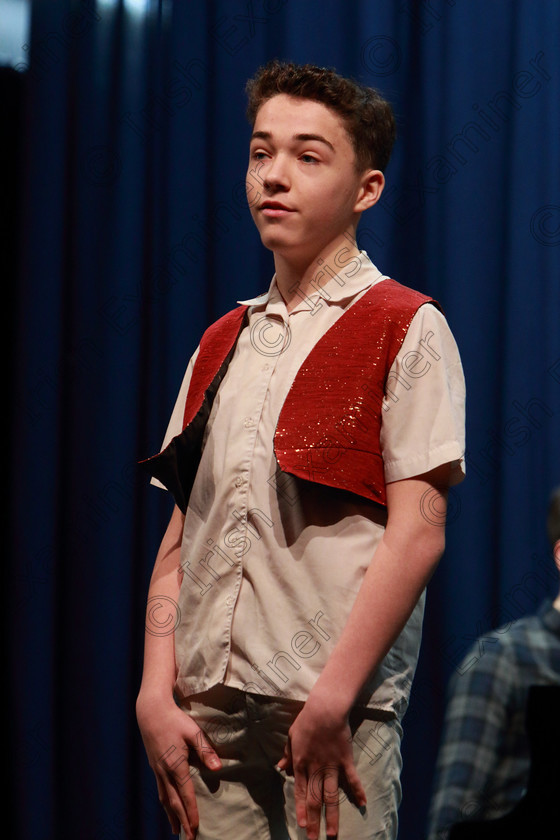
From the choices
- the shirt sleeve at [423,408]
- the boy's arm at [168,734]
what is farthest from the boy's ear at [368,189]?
the boy's arm at [168,734]

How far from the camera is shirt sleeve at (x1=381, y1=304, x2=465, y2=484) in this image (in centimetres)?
112

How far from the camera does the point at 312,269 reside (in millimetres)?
1318

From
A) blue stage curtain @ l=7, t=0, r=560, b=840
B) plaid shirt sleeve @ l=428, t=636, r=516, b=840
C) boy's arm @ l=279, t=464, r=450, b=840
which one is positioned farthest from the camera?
blue stage curtain @ l=7, t=0, r=560, b=840

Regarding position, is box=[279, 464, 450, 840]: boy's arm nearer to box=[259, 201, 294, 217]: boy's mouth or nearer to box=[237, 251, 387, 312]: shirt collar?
box=[237, 251, 387, 312]: shirt collar

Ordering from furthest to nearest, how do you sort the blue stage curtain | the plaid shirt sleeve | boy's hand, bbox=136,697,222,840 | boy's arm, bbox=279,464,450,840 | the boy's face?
the blue stage curtain, the boy's face, boy's hand, bbox=136,697,222,840, boy's arm, bbox=279,464,450,840, the plaid shirt sleeve

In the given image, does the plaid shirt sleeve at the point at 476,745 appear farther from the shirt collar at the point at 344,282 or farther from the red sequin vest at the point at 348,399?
the shirt collar at the point at 344,282

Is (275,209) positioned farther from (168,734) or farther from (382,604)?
(168,734)

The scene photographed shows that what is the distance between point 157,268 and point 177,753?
3.72 feet

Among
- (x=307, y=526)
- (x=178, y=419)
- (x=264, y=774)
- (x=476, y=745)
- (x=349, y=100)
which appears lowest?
(x=264, y=774)

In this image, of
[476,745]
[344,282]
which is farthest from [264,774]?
[344,282]

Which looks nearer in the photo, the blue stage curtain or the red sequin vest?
the red sequin vest

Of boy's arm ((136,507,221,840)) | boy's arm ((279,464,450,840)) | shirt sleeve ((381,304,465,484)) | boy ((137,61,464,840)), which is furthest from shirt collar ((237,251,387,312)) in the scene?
boy's arm ((136,507,221,840))

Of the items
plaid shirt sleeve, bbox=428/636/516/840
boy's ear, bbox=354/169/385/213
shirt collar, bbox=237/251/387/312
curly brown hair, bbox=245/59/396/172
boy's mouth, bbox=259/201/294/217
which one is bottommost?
plaid shirt sleeve, bbox=428/636/516/840

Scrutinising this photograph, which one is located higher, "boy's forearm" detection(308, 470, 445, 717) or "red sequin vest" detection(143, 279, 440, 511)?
"red sequin vest" detection(143, 279, 440, 511)
